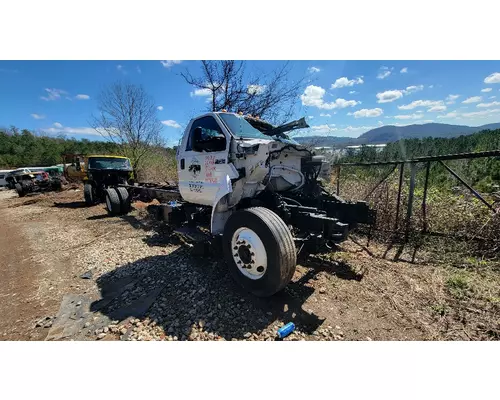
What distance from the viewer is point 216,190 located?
3.90 m

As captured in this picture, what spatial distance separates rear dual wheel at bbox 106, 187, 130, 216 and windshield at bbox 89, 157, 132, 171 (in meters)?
2.56

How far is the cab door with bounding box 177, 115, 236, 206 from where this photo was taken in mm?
3703

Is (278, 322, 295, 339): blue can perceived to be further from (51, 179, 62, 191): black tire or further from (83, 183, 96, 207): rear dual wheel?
(51, 179, 62, 191): black tire

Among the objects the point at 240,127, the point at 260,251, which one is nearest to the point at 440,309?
the point at 260,251

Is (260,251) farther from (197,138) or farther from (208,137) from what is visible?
(197,138)

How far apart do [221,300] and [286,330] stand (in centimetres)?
95

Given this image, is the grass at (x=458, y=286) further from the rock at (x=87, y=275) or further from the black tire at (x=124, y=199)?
the black tire at (x=124, y=199)

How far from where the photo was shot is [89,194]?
1077cm

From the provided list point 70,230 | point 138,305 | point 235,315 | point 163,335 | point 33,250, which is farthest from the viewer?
point 70,230

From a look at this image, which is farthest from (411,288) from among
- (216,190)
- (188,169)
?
(188,169)

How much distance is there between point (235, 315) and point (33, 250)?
17.2 feet

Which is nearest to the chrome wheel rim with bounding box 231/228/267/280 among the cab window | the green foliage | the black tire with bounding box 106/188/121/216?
the cab window

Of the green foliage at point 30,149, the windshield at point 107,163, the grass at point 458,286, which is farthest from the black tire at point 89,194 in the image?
the green foliage at point 30,149

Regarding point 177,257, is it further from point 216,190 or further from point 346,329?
point 346,329
